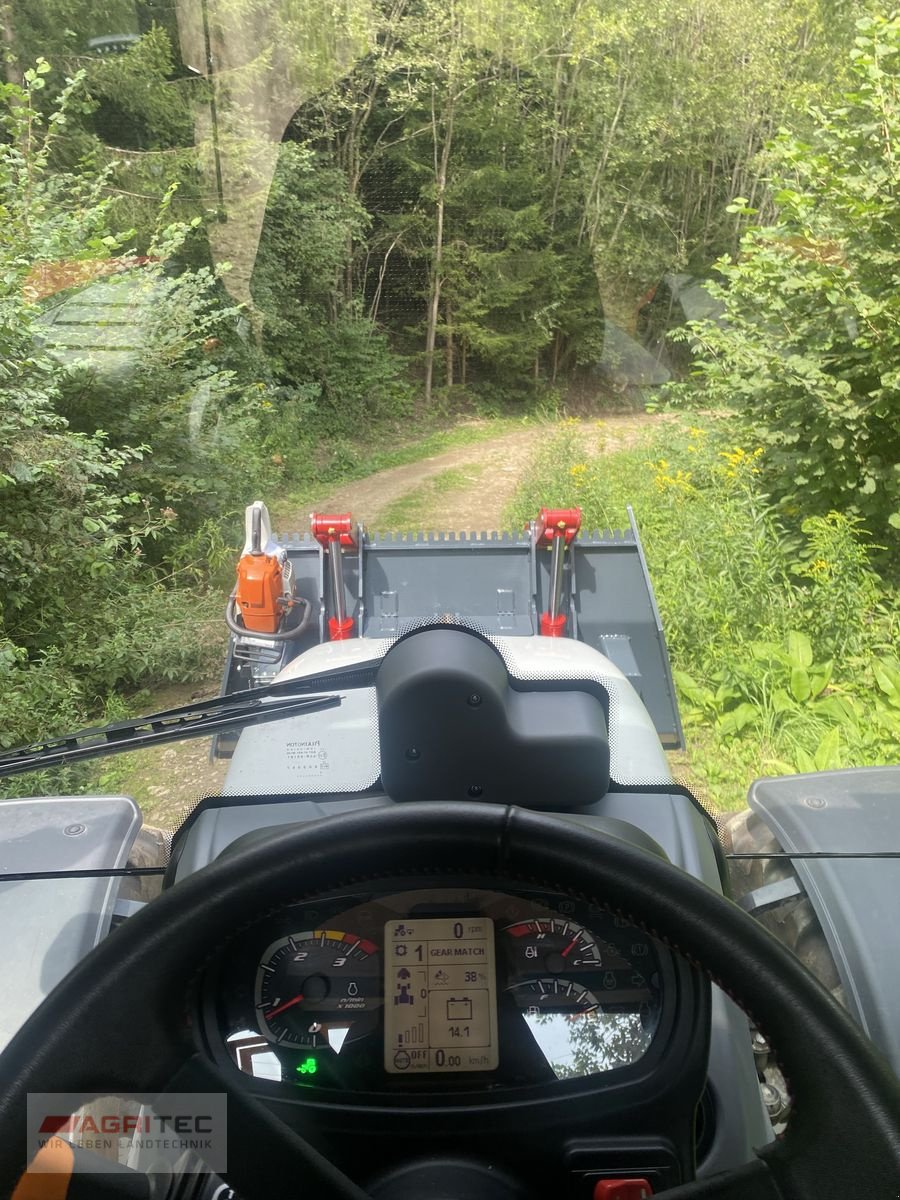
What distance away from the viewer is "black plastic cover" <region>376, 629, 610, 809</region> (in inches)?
42.3

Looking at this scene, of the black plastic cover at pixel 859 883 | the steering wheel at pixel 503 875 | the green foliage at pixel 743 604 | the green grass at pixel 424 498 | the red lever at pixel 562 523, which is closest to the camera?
the steering wheel at pixel 503 875

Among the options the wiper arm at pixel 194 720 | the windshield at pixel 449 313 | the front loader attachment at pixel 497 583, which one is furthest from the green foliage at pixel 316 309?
the wiper arm at pixel 194 720

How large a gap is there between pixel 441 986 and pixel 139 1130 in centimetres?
34

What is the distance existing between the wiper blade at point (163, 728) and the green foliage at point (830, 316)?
2.78 metres

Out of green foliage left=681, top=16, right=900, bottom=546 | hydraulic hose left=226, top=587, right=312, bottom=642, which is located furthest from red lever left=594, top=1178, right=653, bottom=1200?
green foliage left=681, top=16, right=900, bottom=546

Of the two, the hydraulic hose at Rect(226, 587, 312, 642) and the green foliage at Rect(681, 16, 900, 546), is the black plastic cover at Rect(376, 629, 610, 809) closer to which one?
the hydraulic hose at Rect(226, 587, 312, 642)

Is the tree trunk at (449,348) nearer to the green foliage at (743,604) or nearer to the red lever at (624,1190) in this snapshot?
the green foliage at (743,604)

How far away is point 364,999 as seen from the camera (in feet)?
3.32

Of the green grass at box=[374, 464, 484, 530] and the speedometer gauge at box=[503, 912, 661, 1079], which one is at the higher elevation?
the speedometer gauge at box=[503, 912, 661, 1079]

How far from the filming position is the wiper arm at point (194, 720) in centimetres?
115

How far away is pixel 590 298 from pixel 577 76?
914mm

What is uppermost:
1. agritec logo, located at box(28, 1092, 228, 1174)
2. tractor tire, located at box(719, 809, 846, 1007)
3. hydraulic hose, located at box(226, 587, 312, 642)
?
agritec logo, located at box(28, 1092, 228, 1174)

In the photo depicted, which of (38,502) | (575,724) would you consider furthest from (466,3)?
(575,724)

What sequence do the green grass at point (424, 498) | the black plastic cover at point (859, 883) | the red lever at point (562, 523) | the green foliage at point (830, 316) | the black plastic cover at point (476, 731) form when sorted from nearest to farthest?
the black plastic cover at point (476, 731) → the black plastic cover at point (859, 883) → the red lever at point (562, 523) → the green foliage at point (830, 316) → the green grass at point (424, 498)
